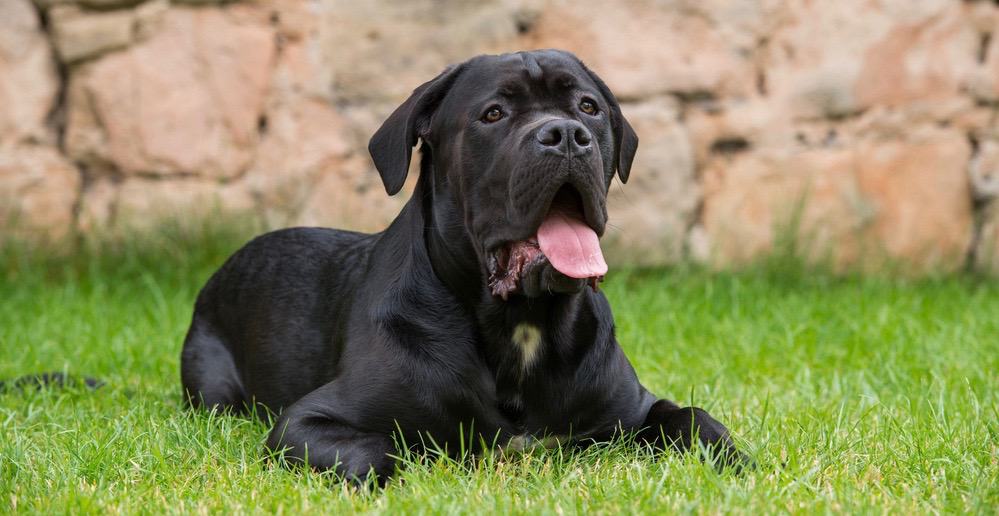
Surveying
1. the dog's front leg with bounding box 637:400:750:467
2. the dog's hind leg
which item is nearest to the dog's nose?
the dog's front leg with bounding box 637:400:750:467

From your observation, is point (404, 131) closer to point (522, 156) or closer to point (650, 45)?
point (522, 156)

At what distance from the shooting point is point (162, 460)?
3312 mm

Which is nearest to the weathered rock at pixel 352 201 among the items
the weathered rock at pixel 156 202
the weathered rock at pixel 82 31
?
the weathered rock at pixel 156 202

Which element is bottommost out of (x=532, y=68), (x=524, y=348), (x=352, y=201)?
(x=352, y=201)

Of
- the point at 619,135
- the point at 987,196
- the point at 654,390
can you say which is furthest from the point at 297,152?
the point at 987,196

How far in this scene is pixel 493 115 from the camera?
3441 millimetres

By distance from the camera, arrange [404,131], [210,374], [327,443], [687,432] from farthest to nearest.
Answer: [210,374] → [404,131] → [687,432] → [327,443]

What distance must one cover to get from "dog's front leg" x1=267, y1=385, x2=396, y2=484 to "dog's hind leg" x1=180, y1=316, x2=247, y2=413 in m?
0.89

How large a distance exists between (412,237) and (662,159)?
399 cm

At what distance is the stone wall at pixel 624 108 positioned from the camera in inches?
283

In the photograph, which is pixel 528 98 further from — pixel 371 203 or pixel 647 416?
pixel 371 203

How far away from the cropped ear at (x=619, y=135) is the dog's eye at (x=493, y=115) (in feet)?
1.33

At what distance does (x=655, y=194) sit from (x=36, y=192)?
3.86 m

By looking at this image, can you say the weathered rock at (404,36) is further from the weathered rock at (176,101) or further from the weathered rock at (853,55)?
the weathered rock at (853,55)
